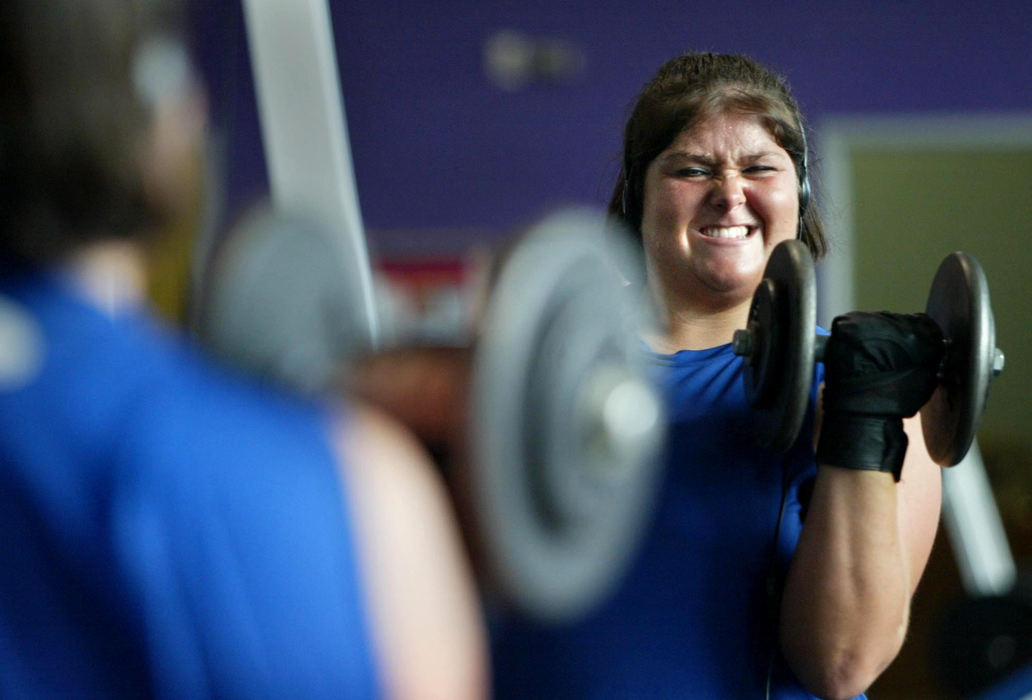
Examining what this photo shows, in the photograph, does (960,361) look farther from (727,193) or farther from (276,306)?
(276,306)

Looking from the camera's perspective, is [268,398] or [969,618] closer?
[268,398]

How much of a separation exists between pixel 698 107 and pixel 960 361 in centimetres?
28

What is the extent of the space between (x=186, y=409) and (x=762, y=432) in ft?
1.63

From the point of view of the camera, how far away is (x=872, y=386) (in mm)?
724

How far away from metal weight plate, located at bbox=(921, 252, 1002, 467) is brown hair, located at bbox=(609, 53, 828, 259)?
157 mm

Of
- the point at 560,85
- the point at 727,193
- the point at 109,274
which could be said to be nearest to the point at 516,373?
the point at 109,274

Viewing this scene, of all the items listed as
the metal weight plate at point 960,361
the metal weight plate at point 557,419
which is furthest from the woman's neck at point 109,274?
the metal weight plate at point 960,361

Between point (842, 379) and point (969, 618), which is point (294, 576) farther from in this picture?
point (969, 618)

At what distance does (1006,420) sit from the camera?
3061 millimetres

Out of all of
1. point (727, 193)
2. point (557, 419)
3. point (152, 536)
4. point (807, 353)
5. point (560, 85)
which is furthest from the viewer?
point (560, 85)

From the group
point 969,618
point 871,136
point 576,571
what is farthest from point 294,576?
point 871,136

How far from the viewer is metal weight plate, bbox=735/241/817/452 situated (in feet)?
2.33

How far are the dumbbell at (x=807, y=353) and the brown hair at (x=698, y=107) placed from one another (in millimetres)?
137

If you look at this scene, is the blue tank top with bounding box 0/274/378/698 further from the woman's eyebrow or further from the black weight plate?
the woman's eyebrow
